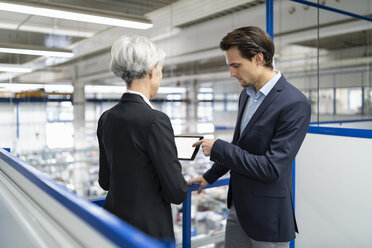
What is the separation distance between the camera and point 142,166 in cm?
108

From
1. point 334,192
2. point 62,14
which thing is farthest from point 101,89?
point 334,192

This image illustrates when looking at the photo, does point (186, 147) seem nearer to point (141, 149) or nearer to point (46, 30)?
point (141, 149)

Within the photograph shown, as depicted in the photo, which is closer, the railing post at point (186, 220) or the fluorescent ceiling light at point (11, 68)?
Answer: the railing post at point (186, 220)

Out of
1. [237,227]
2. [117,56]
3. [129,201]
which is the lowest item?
[237,227]

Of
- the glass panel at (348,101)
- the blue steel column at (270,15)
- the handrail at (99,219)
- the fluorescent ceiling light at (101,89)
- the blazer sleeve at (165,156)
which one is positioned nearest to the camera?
the handrail at (99,219)

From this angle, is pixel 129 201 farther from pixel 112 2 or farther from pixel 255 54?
pixel 112 2

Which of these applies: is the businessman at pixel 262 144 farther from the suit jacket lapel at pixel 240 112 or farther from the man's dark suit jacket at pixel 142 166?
the man's dark suit jacket at pixel 142 166

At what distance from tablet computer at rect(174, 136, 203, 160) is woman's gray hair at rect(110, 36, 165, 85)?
1.47ft

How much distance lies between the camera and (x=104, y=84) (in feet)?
25.6

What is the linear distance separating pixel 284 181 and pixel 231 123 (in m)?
11.4

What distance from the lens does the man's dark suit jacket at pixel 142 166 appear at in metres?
1.05

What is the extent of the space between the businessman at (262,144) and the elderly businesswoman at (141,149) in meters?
0.28

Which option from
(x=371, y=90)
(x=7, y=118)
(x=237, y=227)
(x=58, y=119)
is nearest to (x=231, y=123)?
(x=371, y=90)

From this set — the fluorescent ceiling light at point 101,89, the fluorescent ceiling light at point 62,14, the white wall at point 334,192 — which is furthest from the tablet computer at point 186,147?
the fluorescent ceiling light at point 101,89
